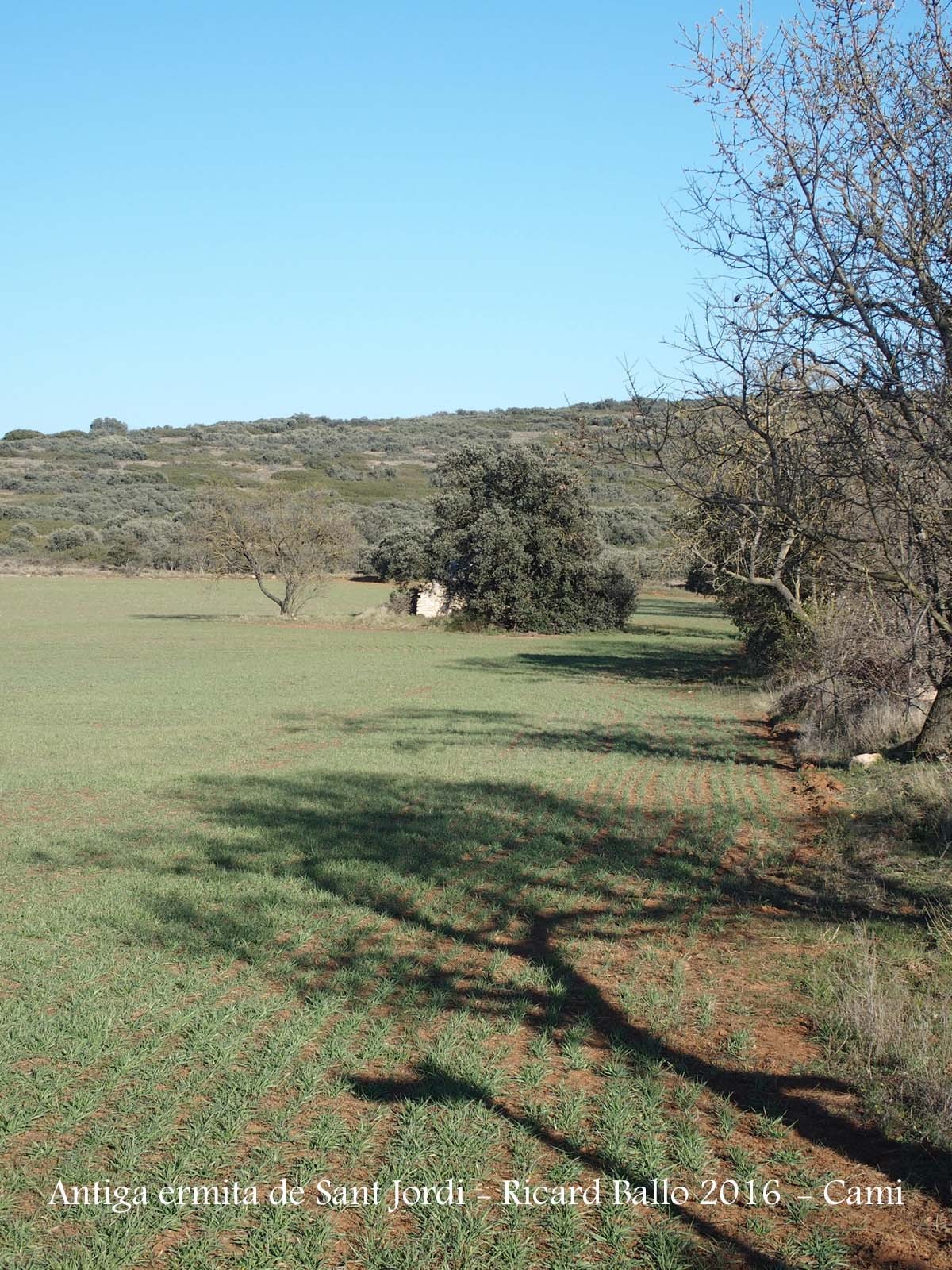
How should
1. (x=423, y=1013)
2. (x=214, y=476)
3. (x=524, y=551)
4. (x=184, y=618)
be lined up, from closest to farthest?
(x=423, y=1013) → (x=524, y=551) → (x=184, y=618) → (x=214, y=476)

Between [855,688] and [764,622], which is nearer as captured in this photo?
[855,688]

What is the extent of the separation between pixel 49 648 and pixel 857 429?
100 ft

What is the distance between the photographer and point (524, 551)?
45.9m

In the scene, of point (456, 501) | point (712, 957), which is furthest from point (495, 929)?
point (456, 501)

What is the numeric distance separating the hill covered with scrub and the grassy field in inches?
1238

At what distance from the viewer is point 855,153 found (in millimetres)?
6594

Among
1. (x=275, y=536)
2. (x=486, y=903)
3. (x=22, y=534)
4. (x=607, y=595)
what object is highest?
(x=22, y=534)

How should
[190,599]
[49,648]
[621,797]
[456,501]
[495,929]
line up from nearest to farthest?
[495,929] < [621,797] < [49,648] < [456,501] < [190,599]

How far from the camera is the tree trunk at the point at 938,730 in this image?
13406mm

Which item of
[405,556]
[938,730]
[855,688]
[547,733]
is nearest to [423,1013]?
[938,730]

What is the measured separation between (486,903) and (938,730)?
805 cm

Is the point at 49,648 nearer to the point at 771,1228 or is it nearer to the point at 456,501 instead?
the point at 456,501

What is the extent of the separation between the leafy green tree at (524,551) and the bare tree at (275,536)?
4.78 metres

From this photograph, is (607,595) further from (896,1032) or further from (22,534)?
(22,534)
